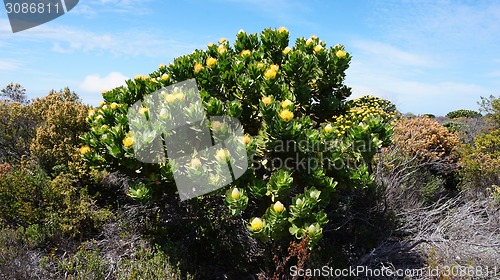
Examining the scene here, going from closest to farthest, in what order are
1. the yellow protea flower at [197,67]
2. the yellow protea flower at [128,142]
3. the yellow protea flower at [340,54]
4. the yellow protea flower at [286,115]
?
the yellow protea flower at [286,115] < the yellow protea flower at [128,142] < the yellow protea flower at [197,67] < the yellow protea flower at [340,54]

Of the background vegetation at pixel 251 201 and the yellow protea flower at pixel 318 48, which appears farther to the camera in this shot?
the yellow protea flower at pixel 318 48

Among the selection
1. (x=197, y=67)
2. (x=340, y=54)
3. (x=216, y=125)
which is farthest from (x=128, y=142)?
(x=340, y=54)

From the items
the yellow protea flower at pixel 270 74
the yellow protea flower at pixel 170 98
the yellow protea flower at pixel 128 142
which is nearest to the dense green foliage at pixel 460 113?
the yellow protea flower at pixel 270 74

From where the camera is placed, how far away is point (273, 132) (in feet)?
11.5

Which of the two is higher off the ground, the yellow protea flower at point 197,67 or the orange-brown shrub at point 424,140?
the yellow protea flower at point 197,67

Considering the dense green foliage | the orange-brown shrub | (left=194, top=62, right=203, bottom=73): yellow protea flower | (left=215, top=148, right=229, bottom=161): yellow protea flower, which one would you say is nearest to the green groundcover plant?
(left=194, top=62, right=203, bottom=73): yellow protea flower

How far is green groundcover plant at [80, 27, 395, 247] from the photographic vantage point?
3.47m

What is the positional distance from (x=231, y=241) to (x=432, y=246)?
2.34 metres

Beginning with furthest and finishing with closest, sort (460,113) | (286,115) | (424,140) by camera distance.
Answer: (460,113) → (424,140) → (286,115)

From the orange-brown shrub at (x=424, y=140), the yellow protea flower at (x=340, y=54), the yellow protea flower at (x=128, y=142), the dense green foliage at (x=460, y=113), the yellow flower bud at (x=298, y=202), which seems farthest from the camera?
the dense green foliage at (x=460, y=113)

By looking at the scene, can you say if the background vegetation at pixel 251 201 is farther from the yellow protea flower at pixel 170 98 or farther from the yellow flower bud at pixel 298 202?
the yellow protea flower at pixel 170 98

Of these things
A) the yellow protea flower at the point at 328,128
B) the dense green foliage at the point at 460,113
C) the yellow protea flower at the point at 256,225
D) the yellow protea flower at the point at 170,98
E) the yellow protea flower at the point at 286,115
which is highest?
the yellow protea flower at the point at 286,115

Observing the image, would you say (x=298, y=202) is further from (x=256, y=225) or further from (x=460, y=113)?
(x=460, y=113)

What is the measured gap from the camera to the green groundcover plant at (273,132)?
3469mm
